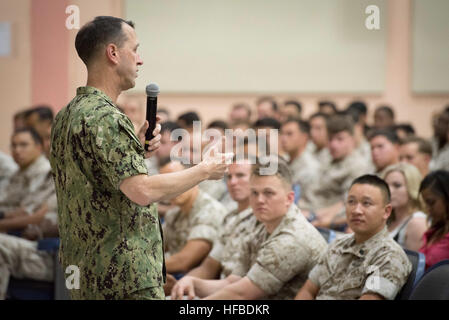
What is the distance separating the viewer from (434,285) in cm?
219

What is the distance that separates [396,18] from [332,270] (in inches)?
236

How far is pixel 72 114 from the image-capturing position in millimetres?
1717

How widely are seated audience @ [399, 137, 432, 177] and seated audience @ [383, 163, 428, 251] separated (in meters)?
0.68

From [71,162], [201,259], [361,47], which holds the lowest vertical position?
[201,259]

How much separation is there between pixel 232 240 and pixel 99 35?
1.55 meters

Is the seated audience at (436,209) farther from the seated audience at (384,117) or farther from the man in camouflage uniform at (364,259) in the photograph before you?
the seated audience at (384,117)

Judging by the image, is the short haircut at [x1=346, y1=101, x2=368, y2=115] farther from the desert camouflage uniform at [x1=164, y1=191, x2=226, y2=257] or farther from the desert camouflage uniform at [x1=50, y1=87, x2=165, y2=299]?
the desert camouflage uniform at [x1=50, y1=87, x2=165, y2=299]

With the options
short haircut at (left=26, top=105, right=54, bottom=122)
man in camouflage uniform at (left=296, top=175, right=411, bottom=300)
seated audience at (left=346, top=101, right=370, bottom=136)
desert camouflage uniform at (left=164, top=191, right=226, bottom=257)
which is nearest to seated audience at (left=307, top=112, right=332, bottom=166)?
seated audience at (left=346, top=101, right=370, bottom=136)

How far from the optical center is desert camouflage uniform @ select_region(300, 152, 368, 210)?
484cm

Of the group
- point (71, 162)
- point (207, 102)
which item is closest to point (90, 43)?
point (71, 162)

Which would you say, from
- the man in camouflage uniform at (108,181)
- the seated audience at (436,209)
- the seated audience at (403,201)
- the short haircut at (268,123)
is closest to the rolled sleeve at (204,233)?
the seated audience at (403,201)

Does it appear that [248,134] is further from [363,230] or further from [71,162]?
[71,162]

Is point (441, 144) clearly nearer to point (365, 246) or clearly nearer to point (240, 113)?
point (240, 113)
